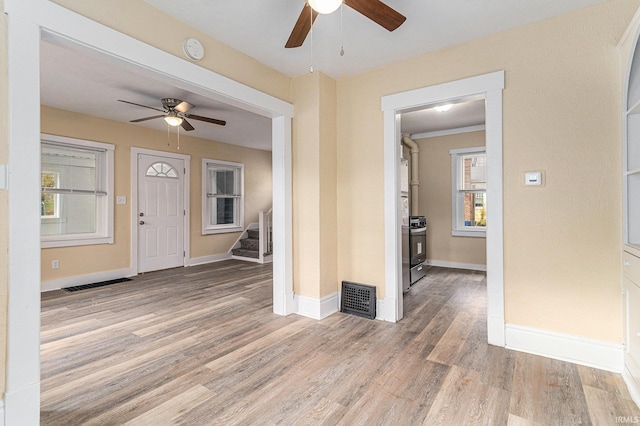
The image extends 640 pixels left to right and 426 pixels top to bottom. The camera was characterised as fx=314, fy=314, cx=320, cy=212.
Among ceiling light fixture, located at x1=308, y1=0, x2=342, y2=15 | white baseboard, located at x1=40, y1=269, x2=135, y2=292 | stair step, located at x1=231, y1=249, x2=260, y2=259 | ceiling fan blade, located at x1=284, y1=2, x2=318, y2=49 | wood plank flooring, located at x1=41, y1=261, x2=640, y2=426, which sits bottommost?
wood plank flooring, located at x1=41, y1=261, x2=640, y2=426

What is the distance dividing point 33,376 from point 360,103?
10.7ft

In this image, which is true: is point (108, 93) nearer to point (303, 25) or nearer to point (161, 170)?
point (161, 170)

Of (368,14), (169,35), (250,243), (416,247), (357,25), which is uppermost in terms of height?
(357,25)

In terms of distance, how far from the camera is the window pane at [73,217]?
4.64m

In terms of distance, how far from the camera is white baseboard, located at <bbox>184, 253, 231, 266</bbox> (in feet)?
20.7

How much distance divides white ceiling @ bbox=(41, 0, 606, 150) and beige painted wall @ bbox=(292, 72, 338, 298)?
237mm

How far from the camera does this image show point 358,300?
334cm

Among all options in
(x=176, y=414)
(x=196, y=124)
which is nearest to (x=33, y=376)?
(x=176, y=414)

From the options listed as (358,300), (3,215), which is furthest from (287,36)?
(358,300)

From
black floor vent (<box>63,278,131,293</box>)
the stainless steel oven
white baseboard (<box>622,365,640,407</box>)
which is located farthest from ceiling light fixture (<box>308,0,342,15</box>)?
black floor vent (<box>63,278,131,293</box>)

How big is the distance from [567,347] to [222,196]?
6291mm

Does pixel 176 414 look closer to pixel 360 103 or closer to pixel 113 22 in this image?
pixel 113 22

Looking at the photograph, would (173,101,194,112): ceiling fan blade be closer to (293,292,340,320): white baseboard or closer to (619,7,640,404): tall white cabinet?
(293,292,340,320): white baseboard

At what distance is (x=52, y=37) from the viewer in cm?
176
